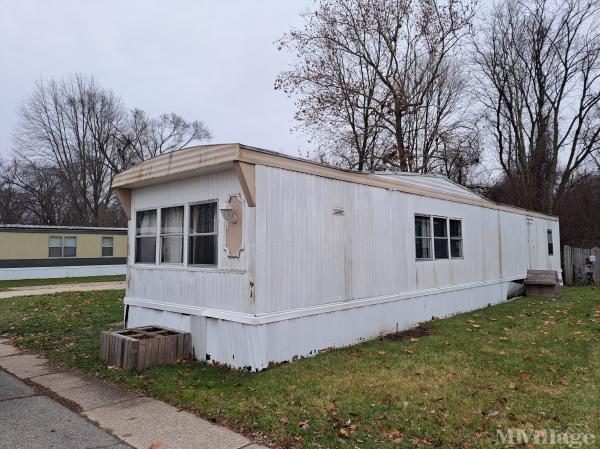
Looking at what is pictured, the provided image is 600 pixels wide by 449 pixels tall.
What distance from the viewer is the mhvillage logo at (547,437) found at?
11.3 ft

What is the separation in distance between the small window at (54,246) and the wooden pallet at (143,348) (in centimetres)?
1736

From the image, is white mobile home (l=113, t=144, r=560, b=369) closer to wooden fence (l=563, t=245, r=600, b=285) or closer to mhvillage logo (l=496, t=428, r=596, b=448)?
mhvillage logo (l=496, t=428, r=596, b=448)

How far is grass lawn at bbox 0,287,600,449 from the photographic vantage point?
3738 mm

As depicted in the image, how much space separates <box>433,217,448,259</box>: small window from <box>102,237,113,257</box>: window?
1912 cm

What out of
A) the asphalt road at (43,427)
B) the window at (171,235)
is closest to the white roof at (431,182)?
the window at (171,235)

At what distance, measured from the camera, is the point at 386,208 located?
26.5 ft

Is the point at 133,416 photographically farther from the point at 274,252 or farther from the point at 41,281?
the point at 41,281

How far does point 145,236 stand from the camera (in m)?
7.72

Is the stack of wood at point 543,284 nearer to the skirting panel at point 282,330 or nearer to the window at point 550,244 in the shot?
the window at point 550,244

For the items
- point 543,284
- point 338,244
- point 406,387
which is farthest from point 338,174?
point 543,284

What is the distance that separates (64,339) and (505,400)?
7.39 metres

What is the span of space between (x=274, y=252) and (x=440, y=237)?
17.1 ft

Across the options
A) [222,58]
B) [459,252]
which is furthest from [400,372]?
[222,58]

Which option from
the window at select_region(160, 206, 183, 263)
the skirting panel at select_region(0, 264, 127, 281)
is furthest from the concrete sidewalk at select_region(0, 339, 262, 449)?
the skirting panel at select_region(0, 264, 127, 281)
